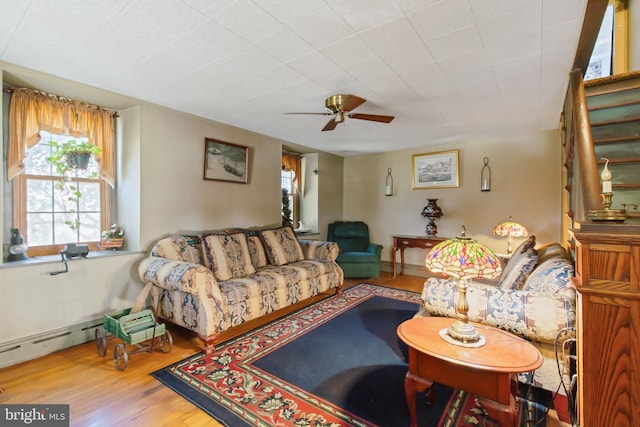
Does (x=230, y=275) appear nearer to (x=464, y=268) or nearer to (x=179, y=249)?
(x=179, y=249)

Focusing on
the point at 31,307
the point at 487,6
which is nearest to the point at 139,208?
the point at 31,307

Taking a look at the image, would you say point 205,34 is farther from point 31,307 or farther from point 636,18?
point 636,18

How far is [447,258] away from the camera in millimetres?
1493

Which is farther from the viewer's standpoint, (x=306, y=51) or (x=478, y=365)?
(x=306, y=51)

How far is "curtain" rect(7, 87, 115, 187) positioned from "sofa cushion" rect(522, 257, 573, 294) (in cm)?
390

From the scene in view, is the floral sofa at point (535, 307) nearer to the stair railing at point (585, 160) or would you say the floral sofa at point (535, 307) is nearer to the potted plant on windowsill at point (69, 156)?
the stair railing at point (585, 160)

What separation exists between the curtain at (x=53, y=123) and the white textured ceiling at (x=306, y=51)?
15.7 inches

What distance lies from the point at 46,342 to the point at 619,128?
4.79 metres

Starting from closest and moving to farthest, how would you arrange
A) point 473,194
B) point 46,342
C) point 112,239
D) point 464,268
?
point 464,268 → point 46,342 → point 112,239 → point 473,194

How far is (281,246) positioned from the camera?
3.90 metres

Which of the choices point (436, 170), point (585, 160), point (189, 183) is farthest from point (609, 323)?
point (436, 170)

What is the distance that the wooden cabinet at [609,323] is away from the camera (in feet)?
3.23

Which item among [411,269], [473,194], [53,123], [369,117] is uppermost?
[369,117]

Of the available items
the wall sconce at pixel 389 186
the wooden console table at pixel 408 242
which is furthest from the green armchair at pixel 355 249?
the wall sconce at pixel 389 186
